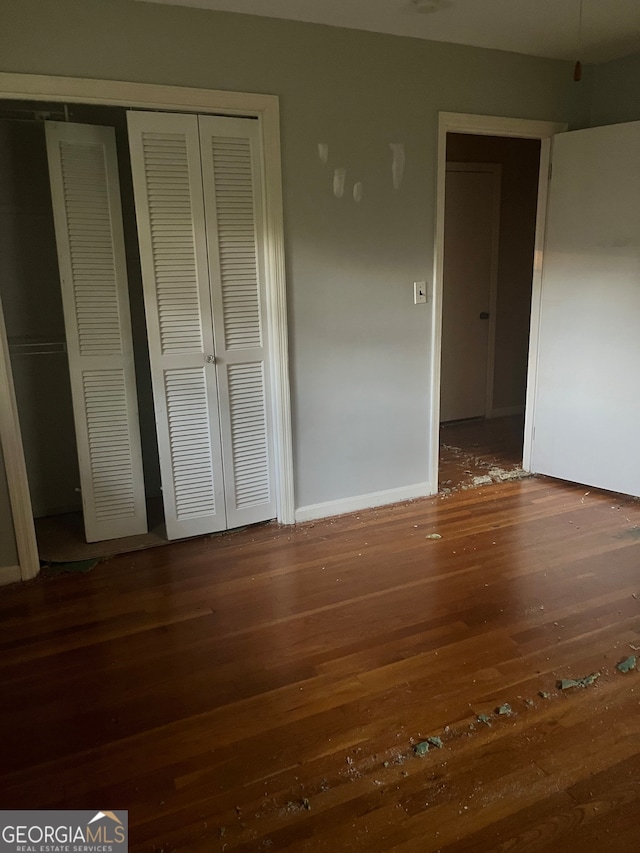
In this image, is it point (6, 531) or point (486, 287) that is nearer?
point (6, 531)

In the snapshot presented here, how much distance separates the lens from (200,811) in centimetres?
171

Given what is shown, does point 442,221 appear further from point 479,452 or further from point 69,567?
point 69,567

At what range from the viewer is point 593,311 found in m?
3.70

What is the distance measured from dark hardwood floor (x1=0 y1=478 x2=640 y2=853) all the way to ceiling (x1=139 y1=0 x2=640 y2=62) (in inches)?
99.4

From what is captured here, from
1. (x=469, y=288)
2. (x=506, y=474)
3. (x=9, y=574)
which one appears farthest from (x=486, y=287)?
(x=9, y=574)

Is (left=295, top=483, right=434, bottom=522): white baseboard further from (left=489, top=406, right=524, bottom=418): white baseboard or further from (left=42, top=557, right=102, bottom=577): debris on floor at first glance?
(left=489, top=406, right=524, bottom=418): white baseboard

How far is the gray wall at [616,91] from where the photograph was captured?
11.9ft

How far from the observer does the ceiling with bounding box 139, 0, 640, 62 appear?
2.81m

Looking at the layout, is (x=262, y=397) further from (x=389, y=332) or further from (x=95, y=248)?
(x=95, y=248)

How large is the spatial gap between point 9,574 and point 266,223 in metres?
2.08

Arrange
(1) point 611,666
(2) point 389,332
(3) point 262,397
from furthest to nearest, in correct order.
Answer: (2) point 389,332, (3) point 262,397, (1) point 611,666

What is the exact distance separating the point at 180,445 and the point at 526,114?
2742 millimetres

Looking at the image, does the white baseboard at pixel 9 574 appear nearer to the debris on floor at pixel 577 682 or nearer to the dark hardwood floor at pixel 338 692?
the dark hardwood floor at pixel 338 692

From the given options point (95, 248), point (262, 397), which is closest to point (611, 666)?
point (262, 397)
